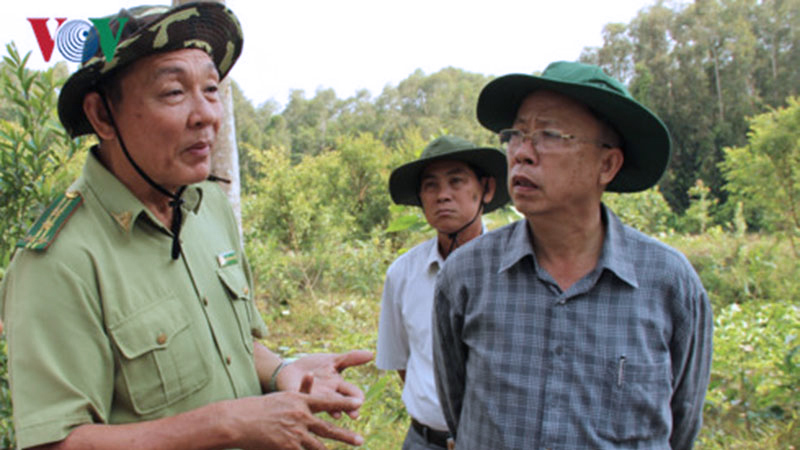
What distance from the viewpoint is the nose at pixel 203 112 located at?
1.46 meters

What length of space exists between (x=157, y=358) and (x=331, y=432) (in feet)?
1.48

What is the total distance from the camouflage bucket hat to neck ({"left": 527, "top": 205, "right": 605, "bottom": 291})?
1.06 meters

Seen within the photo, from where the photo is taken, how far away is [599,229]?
5.71 ft

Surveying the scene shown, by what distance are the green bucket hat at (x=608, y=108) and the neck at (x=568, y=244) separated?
0.75 ft

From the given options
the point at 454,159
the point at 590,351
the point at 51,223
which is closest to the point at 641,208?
the point at 454,159

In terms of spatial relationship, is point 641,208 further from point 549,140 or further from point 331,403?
point 331,403

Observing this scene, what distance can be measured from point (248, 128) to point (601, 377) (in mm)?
44048

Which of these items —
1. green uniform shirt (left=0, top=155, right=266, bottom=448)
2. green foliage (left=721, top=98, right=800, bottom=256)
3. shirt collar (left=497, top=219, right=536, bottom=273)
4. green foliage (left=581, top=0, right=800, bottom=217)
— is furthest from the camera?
green foliage (left=581, top=0, right=800, bottom=217)

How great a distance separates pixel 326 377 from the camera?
164 centimetres

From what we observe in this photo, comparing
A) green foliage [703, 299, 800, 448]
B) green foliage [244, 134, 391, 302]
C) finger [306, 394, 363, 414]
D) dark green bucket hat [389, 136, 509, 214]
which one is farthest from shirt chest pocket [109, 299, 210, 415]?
green foliage [244, 134, 391, 302]

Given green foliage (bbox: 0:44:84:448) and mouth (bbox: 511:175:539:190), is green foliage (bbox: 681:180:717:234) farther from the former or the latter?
green foliage (bbox: 0:44:84:448)

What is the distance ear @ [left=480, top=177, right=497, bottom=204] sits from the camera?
2.85m

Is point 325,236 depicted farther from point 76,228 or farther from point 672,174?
point 672,174

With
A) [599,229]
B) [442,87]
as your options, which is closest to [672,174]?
[599,229]
